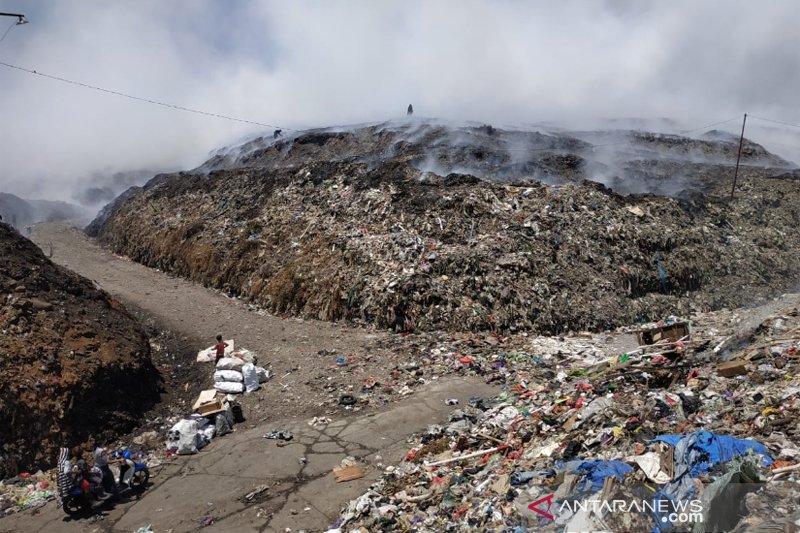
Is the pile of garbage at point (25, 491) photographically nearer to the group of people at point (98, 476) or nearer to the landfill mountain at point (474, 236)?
the group of people at point (98, 476)

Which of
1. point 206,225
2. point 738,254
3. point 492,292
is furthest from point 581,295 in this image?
point 206,225

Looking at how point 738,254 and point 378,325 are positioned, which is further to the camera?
point 738,254

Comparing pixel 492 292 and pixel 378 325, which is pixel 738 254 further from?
pixel 378 325

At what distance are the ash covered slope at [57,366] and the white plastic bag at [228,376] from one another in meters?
1.16

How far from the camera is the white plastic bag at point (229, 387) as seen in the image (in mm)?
10078

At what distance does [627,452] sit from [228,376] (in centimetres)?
786

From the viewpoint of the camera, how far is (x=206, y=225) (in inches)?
774

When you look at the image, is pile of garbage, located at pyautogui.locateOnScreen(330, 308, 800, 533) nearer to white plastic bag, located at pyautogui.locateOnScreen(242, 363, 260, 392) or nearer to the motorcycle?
the motorcycle

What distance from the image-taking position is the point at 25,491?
7.11m

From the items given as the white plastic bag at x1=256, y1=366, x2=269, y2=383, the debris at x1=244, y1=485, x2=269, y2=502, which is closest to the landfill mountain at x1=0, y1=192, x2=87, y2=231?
the white plastic bag at x1=256, y1=366, x2=269, y2=383

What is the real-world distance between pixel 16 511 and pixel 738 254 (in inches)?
762
